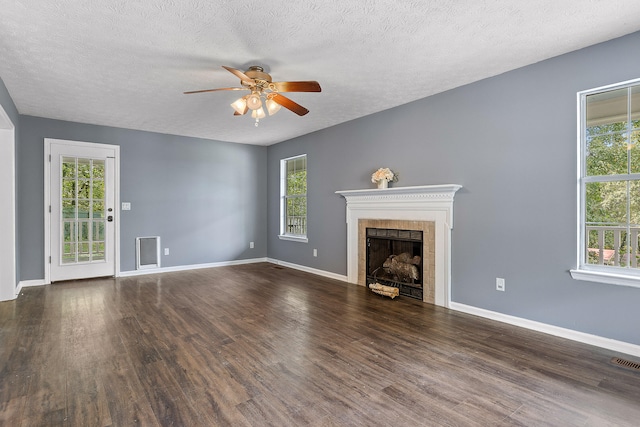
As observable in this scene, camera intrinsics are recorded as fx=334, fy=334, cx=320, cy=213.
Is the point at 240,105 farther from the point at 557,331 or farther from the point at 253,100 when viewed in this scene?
the point at 557,331

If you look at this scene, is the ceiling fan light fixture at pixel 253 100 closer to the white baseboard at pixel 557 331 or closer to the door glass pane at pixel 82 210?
the white baseboard at pixel 557 331

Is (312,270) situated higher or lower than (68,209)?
lower

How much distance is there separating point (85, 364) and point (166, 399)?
88 centimetres

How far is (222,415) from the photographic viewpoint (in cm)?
179

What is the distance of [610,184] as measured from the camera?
8.99ft

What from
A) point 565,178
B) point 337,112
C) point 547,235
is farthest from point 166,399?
point 337,112

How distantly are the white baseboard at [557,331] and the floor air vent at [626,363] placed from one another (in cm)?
17

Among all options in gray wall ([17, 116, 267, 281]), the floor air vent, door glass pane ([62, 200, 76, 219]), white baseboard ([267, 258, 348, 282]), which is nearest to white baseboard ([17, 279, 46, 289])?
gray wall ([17, 116, 267, 281])

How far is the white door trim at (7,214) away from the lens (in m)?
3.99

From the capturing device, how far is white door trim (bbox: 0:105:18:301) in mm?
3986

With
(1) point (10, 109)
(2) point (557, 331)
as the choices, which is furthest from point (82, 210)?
(2) point (557, 331)

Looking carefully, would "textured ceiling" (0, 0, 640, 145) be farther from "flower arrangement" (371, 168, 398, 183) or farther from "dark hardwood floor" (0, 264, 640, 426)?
"dark hardwood floor" (0, 264, 640, 426)

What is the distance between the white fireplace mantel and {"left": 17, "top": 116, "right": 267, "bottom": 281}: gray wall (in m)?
2.65

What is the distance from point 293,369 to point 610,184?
291cm
